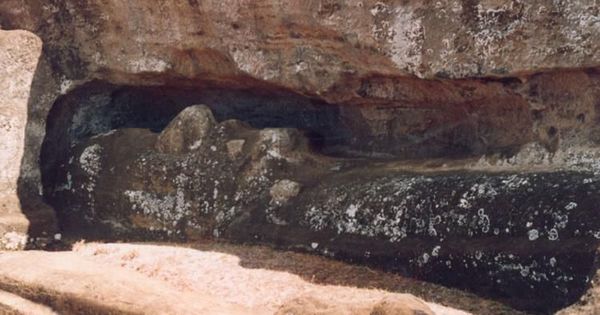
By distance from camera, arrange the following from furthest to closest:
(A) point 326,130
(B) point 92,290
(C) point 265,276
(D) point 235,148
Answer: (A) point 326,130 < (D) point 235,148 < (C) point 265,276 < (B) point 92,290

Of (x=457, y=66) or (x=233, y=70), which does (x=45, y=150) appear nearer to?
(x=233, y=70)

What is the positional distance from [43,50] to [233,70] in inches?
88.9

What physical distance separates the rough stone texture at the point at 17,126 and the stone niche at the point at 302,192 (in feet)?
0.99

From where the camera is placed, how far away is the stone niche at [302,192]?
263 inches

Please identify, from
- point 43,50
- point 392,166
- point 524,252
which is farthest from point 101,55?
point 524,252

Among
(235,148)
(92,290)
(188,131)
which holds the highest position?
(188,131)

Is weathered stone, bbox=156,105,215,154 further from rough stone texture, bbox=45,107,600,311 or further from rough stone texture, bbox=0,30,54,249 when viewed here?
rough stone texture, bbox=0,30,54,249

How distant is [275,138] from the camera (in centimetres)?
921

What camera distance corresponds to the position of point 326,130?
32.7ft

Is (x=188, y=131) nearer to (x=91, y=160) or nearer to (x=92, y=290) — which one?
(x=91, y=160)

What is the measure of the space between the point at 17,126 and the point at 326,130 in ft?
10.9

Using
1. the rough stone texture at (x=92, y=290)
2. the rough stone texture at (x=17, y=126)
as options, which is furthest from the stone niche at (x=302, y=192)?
the rough stone texture at (x=92, y=290)

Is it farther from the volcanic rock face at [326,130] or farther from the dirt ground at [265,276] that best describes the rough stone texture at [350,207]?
the dirt ground at [265,276]

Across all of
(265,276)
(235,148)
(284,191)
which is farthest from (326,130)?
(265,276)
